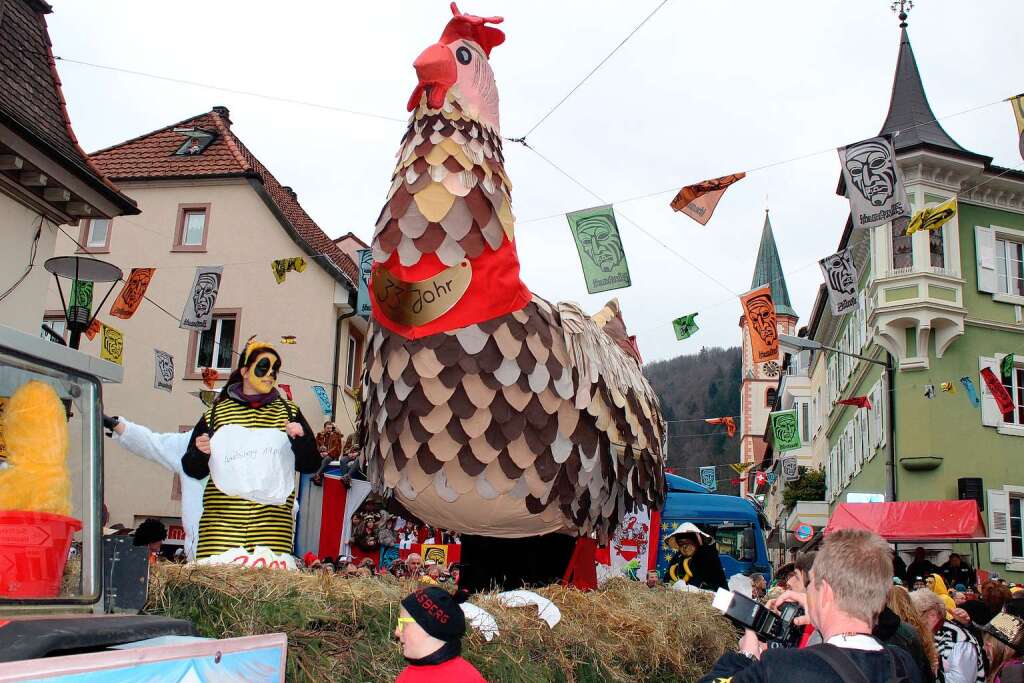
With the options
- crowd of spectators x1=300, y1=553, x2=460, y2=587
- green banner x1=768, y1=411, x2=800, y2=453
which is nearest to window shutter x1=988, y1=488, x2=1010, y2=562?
green banner x1=768, y1=411, x2=800, y2=453

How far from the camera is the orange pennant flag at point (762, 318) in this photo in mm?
11836

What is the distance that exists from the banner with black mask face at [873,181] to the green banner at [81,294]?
25.2ft

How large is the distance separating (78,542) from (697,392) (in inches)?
2925

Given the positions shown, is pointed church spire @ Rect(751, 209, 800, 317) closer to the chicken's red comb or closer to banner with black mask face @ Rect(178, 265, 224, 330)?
banner with black mask face @ Rect(178, 265, 224, 330)

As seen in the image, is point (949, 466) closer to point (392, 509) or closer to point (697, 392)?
point (392, 509)

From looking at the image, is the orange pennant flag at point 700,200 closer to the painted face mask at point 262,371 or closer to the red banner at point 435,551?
the red banner at point 435,551

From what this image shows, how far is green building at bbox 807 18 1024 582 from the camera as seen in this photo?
1855 cm

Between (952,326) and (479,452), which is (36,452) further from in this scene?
(952,326)

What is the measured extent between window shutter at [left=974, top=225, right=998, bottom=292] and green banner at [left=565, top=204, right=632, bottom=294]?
43.6 feet

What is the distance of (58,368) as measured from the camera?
2.22 metres

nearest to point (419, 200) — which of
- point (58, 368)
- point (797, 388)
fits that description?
point (58, 368)

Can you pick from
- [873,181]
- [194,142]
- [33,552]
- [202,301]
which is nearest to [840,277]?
[873,181]

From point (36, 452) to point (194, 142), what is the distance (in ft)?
59.9

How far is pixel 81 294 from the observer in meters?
10.5
